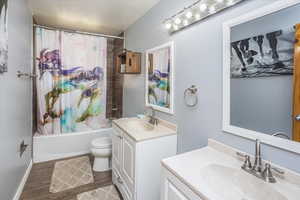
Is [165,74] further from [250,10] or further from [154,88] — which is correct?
[250,10]

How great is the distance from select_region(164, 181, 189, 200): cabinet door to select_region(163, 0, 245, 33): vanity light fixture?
1.27 m

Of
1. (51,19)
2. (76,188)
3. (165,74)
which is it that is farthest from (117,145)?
(51,19)

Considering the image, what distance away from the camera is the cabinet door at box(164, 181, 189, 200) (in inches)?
31.3

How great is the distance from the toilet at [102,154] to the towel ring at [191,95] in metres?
1.35

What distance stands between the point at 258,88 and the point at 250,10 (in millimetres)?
507

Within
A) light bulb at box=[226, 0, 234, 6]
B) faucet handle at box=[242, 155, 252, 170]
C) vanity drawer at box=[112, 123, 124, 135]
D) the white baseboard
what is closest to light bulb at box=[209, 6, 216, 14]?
light bulb at box=[226, 0, 234, 6]

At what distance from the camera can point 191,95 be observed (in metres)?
1.37

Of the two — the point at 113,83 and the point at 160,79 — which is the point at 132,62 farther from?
the point at 113,83

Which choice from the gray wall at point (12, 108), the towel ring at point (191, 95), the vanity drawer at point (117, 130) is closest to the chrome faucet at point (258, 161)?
the towel ring at point (191, 95)

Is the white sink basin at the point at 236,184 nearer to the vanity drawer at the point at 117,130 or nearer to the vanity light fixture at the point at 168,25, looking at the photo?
the vanity drawer at the point at 117,130

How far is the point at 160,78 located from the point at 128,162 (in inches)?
39.8

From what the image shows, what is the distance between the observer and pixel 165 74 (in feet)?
5.64

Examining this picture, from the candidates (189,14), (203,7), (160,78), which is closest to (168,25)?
(189,14)

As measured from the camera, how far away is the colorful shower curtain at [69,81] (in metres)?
2.42
